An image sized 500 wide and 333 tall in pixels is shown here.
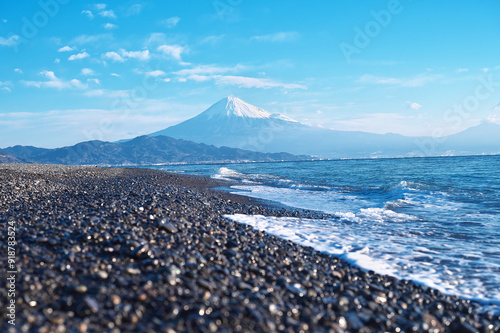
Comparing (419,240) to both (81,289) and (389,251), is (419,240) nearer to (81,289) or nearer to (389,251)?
(389,251)

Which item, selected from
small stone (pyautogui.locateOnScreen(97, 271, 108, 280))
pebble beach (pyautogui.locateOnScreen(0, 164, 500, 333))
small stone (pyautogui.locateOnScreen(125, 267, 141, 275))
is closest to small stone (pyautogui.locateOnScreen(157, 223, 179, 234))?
pebble beach (pyautogui.locateOnScreen(0, 164, 500, 333))

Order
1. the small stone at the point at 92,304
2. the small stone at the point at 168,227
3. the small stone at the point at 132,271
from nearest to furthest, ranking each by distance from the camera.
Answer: the small stone at the point at 92,304, the small stone at the point at 132,271, the small stone at the point at 168,227

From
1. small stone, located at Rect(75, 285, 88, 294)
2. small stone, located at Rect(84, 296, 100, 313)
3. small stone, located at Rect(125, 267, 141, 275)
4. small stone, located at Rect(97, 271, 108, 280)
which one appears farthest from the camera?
small stone, located at Rect(125, 267, 141, 275)

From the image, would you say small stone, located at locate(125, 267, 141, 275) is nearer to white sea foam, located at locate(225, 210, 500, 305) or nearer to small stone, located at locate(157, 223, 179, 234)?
small stone, located at locate(157, 223, 179, 234)

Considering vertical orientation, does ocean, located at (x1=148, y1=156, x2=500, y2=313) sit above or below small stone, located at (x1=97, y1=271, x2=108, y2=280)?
below

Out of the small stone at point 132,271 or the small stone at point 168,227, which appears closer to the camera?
the small stone at point 132,271

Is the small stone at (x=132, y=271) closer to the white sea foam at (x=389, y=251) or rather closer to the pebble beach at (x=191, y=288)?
the pebble beach at (x=191, y=288)

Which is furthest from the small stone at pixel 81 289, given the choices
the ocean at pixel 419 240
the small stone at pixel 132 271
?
the ocean at pixel 419 240

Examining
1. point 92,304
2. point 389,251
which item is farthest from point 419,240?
point 92,304

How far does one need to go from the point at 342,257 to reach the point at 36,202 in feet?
35.2

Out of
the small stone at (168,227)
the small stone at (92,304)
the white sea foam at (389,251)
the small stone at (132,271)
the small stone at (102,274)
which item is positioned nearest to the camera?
the small stone at (92,304)

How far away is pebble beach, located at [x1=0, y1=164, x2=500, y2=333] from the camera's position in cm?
371

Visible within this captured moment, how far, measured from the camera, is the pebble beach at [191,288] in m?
3.71

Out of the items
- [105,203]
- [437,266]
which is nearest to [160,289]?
[437,266]
